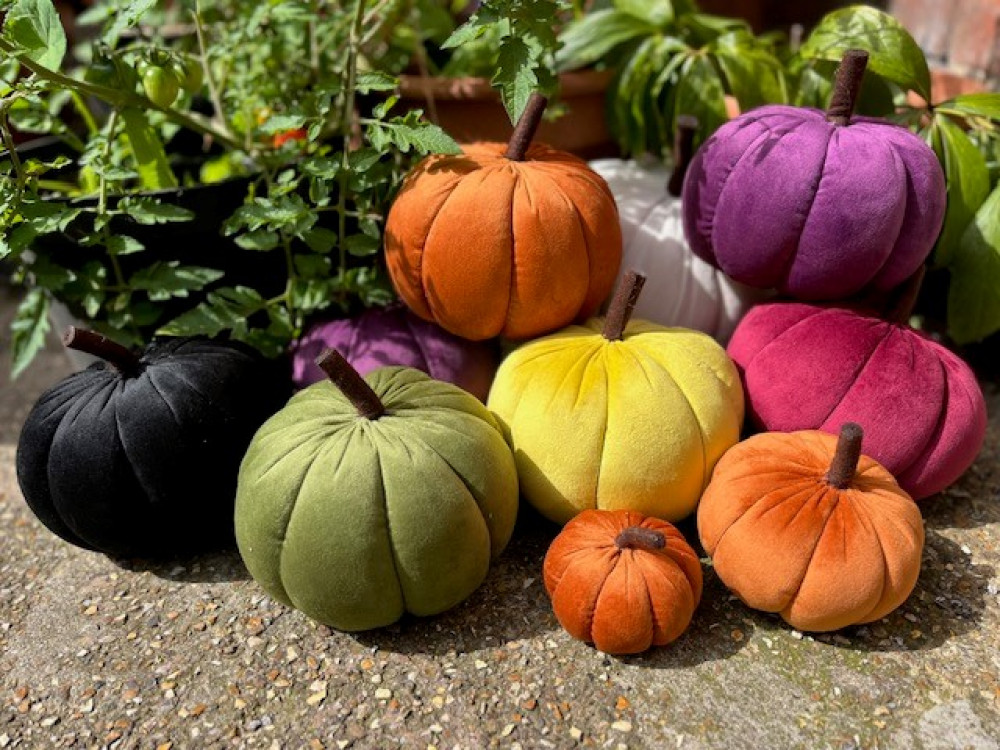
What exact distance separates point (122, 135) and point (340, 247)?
85 cm

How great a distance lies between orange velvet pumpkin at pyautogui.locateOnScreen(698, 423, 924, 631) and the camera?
5.46ft

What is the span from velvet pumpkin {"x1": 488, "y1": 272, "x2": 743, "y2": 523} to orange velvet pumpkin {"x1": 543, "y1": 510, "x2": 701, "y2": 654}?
0.16 m

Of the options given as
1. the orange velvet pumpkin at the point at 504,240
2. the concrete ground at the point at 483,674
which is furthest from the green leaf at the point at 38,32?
the concrete ground at the point at 483,674

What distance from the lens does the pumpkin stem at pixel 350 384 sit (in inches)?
65.6

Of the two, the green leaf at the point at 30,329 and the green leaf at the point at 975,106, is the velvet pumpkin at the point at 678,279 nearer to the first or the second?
the green leaf at the point at 975,106

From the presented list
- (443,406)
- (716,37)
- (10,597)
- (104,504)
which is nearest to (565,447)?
(443,406)

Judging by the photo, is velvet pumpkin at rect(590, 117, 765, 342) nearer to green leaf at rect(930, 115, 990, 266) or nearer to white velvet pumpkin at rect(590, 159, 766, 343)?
white velvet pumpkin at rect(590, 159, 766, 343)

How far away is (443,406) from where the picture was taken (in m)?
1.86

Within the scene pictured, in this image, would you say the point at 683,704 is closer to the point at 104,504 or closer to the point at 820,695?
the point at 820,695

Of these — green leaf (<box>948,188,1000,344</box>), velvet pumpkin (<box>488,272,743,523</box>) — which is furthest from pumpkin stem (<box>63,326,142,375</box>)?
green leaf (<box>948,188,1000,344</box>)

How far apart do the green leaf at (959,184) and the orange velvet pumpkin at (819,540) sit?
2.65 feet

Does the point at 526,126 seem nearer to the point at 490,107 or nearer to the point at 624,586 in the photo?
the point at 490,107

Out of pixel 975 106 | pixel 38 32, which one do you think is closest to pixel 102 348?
pixel 38 32

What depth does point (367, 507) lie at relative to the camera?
1.65 meters
